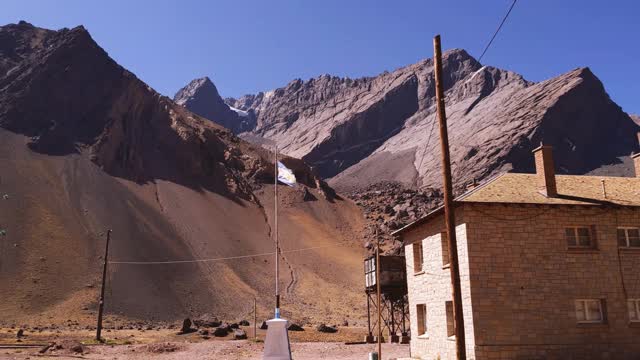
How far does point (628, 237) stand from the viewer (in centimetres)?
2572

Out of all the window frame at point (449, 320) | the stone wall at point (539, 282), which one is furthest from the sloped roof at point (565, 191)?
the window frame at point (449, 320)

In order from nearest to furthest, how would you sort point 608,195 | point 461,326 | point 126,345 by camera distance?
point 461,326 → point 608,195 → point 126,345

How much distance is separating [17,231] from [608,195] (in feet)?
Answer: 207

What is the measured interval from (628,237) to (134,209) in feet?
224

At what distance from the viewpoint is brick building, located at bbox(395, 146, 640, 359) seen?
2353cm

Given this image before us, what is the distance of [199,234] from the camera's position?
8288 cm

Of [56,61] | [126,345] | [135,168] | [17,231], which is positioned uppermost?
[56,61]

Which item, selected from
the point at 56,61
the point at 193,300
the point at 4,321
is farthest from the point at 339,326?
the point at 56,61

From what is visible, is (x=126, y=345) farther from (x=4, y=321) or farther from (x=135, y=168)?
(x=135, y=168)

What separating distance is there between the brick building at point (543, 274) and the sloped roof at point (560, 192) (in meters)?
0.08

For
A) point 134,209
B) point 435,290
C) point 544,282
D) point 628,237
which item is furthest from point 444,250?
point 134,209

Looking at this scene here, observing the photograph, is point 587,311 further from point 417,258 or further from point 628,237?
point 417,258

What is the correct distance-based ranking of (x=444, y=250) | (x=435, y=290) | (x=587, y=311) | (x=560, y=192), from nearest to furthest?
1. (x=587, y=311)
2. (x=444, y=250)
3. (x=435, y=290)
4. (x=560, y=192)

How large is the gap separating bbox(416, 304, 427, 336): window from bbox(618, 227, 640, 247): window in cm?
897
